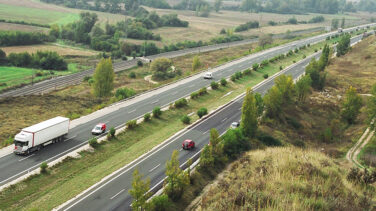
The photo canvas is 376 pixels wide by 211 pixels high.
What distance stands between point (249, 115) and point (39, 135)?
2876cm

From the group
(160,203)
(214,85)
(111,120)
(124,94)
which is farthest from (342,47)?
(160,203)

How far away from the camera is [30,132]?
1742 inches

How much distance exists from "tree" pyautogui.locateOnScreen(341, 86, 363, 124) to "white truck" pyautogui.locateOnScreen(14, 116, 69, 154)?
51.9m

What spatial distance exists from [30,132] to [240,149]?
27562mm

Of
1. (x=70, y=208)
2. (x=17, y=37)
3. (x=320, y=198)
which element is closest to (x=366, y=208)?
(x=320, y=198)

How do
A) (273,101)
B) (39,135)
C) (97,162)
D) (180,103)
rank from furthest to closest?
(180,103) → (273,101) → (39,135) → (97,162)

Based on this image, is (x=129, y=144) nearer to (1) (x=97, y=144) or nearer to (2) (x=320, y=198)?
(1) (x=97, y=144)

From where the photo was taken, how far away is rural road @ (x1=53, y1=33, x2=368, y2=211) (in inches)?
1388

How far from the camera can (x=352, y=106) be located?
224ft

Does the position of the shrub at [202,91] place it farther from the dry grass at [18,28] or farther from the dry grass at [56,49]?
the dry grass at [18,28]

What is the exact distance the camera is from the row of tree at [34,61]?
4540 inches

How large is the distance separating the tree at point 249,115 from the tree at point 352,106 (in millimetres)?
26625

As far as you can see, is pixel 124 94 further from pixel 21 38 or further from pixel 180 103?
pixel 21 38

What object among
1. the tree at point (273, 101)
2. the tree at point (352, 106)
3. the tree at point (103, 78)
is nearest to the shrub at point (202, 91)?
the tree at point (273, 101)
